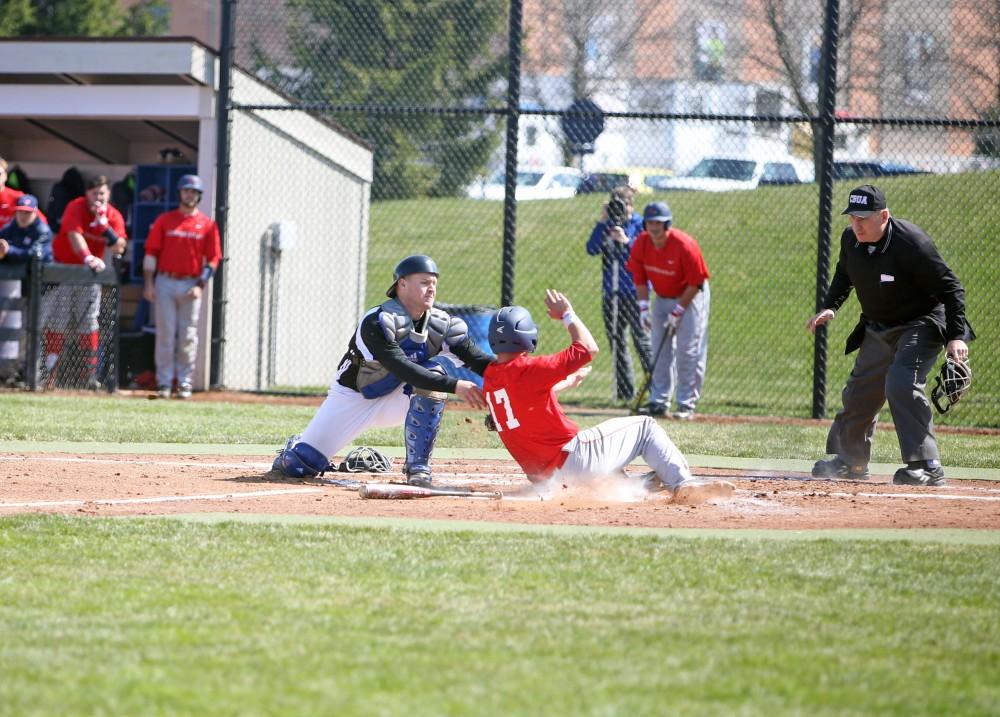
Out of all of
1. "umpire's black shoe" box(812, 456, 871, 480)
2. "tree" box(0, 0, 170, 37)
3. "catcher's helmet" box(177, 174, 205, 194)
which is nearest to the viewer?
"umpire's black shoe" box(812, 456, 871, 480)

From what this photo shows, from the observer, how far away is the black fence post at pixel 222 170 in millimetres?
15047

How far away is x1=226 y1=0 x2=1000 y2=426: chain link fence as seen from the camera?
48.8 feet

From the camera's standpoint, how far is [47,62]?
15273 mm

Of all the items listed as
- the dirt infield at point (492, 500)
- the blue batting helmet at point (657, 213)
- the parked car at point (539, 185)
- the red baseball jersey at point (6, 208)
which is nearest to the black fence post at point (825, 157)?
the blue batting helmet at point (657, 213)

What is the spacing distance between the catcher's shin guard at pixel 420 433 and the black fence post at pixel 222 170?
7479 mm

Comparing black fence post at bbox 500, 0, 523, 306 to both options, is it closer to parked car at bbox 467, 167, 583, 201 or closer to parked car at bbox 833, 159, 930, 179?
parked car at bbox 833, 159, 930, 179

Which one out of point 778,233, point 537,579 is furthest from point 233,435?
point 778,233

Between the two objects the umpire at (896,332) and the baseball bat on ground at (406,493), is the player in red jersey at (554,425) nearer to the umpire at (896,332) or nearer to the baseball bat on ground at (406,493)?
the baseball bat on ground at (406,493)

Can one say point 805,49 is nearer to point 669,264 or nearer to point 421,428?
point 669,264

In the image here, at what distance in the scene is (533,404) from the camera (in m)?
7.42

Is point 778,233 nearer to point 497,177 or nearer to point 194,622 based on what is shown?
point 497,177

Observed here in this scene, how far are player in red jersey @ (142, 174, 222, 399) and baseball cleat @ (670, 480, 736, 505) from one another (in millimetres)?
8007

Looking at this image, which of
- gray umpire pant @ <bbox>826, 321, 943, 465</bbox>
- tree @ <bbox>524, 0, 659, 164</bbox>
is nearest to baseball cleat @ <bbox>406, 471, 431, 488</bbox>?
gray umpire pant @ <bbox>826, 321, 943, 465</bbox>

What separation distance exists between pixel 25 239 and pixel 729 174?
565 inches
